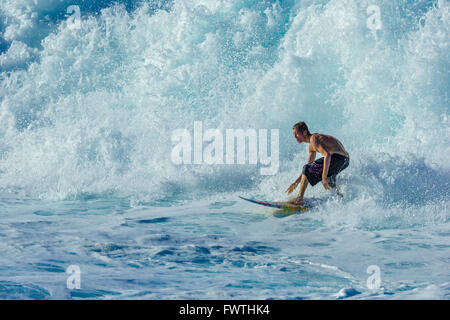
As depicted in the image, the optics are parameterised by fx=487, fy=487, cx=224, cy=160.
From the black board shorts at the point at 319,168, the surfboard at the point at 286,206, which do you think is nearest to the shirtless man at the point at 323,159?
the black board shorts at the point at 319,168

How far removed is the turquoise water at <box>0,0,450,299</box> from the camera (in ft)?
15.0

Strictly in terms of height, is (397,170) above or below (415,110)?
below

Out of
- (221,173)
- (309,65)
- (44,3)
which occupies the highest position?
(44,3)

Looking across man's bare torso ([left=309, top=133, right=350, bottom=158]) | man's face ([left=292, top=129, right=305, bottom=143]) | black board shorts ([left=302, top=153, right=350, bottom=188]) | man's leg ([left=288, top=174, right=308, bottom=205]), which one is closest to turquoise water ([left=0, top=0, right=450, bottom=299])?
man's leg ([left=288, top=174, right=308, bottom=205])

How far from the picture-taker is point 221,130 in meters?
9.93

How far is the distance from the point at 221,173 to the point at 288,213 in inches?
87.0

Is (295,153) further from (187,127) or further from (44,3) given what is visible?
(44,3)

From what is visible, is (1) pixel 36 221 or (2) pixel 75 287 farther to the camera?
(1) pixel 36 221

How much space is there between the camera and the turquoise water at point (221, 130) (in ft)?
15.0

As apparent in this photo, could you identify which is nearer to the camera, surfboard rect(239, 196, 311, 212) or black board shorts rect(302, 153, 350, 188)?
black board shorts rect(302, 153, 350, 188)

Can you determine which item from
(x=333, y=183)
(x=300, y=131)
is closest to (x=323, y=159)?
(x=333, y=183)

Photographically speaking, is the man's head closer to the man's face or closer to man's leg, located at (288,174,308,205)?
the man's face
